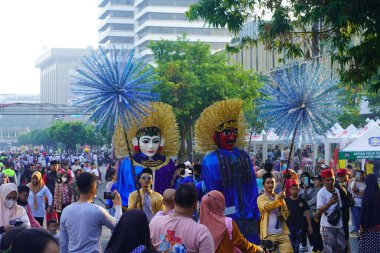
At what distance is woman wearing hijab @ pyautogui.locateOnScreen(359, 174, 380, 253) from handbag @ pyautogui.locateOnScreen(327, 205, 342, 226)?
0.33 meters

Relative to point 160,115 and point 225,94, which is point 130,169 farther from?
point 225,94

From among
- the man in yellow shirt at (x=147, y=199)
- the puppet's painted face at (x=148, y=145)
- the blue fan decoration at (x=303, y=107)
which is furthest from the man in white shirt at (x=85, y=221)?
the puppet's painted face at (x=148, y=145)

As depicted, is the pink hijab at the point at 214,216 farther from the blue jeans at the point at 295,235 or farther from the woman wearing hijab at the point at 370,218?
the blue jeans at the point at 295,235

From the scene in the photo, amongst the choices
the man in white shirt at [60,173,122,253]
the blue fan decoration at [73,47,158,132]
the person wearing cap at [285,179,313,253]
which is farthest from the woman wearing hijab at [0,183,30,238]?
the person wearing cap at [285,179,313,253]

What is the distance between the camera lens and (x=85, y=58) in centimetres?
1162

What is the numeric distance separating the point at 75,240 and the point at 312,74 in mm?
5643

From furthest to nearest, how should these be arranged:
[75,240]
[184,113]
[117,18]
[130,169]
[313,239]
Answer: [117,18], [184,113], [313,239], [130,169], [75,240]

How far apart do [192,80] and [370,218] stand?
92.3 feet

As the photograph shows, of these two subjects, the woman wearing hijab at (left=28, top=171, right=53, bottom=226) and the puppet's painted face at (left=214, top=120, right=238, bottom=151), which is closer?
the puppet's painted face at (left=214, top=120, right=238, bottom=151)

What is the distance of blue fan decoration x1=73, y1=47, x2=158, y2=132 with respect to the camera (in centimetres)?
1144

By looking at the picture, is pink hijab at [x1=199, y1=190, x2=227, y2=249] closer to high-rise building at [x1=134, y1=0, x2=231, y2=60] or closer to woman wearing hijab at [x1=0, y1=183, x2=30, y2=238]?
woman wearing hijab at [x1=0, y1=183, x2=30, y2=238]

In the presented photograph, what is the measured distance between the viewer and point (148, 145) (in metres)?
13.4

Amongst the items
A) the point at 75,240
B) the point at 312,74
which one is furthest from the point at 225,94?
the point at 75,240

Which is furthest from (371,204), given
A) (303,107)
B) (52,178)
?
(52,178)
